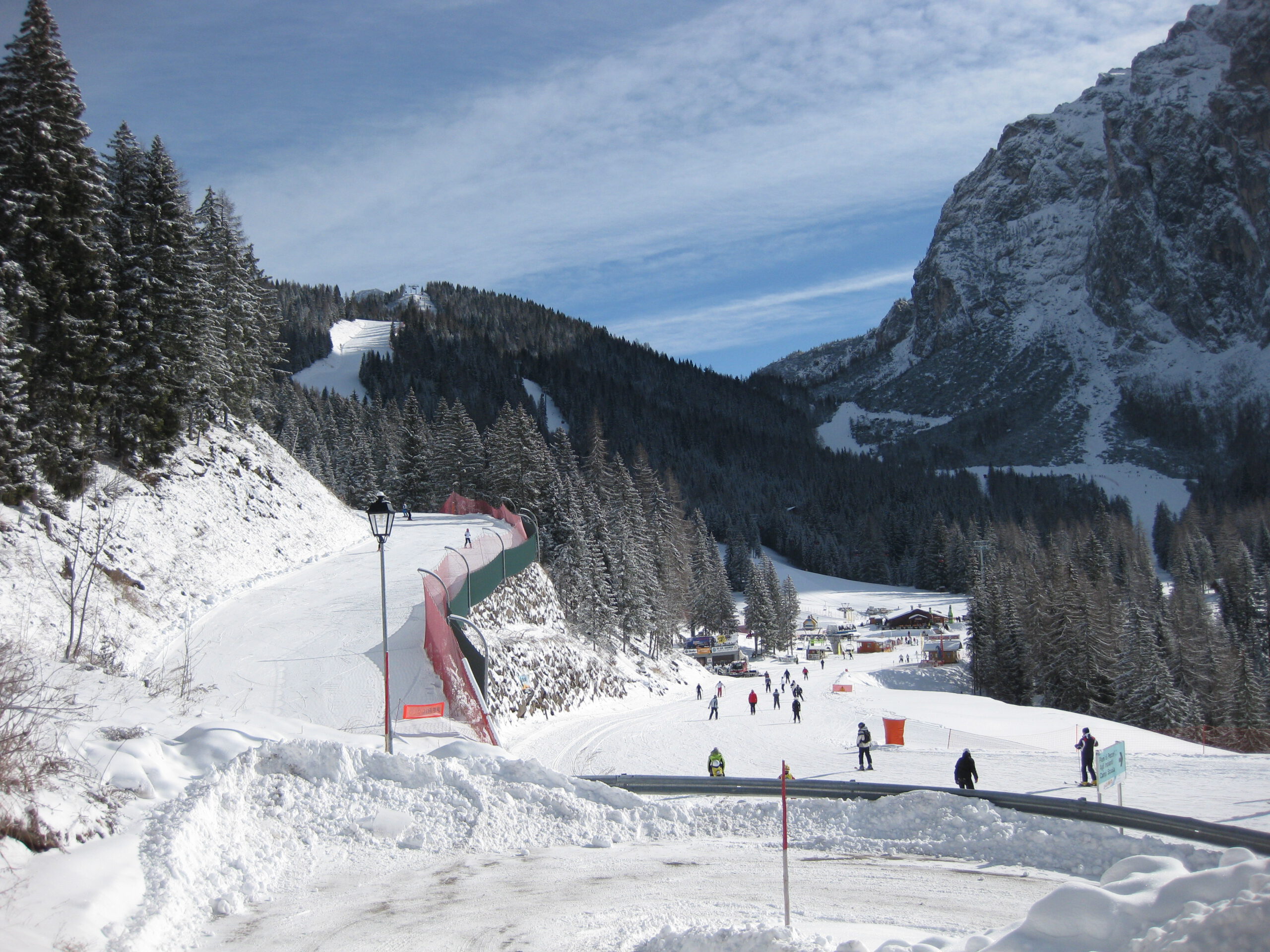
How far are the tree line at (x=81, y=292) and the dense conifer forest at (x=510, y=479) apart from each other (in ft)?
0.25

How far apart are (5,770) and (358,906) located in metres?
3.55

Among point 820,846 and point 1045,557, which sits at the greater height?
point 1045,557

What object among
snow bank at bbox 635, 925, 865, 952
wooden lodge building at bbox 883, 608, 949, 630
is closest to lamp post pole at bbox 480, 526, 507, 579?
snow bank at bbox 635, 925, 865, 952

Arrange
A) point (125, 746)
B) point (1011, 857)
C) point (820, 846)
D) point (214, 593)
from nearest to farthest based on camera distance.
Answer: point (125, 746)
point (1011, 857)
point (820, 846)
point (214, 593)

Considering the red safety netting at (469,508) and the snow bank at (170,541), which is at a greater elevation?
the red safety netting at (469,508)

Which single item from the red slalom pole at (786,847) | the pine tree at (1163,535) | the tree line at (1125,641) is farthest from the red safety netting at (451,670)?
the pine tree at (1163,535)

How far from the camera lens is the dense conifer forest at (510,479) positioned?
24.8 meters

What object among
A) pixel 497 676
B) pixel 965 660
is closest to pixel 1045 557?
pixel 965 660

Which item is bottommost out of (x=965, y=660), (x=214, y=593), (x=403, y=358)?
(x=965, y=660)

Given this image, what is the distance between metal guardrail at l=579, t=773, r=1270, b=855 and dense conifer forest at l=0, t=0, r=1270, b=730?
63.7 feet

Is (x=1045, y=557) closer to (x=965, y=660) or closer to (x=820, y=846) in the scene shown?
(x=965, y=660)

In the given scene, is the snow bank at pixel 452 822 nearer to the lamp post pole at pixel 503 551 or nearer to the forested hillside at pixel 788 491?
the lamp post pole at pixel 503 551

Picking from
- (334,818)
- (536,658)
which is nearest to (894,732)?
(536,658)

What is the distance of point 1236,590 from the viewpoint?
294ft
